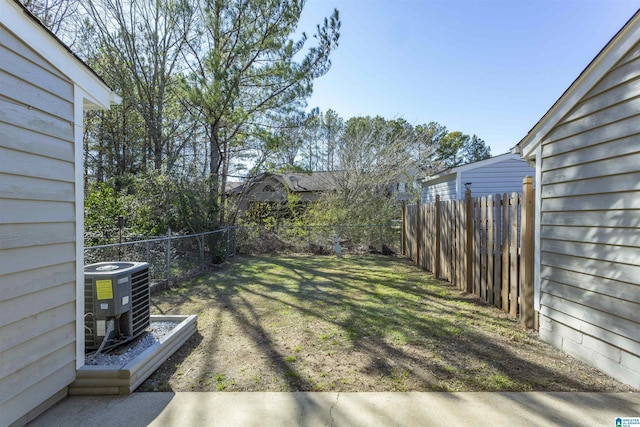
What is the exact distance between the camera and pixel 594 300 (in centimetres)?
287

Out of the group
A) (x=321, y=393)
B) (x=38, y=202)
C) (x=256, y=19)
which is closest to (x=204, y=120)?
(x=256, y=19)

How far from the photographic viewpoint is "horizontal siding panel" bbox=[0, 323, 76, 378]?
201cm

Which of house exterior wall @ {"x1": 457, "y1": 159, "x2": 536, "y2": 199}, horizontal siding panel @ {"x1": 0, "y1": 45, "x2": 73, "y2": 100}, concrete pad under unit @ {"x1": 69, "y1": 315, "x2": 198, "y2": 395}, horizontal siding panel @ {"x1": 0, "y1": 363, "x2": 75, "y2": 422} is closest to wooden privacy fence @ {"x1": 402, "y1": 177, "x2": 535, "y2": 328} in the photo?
concrete pad under unit @ {"x1": 69, "y1": 315, "x2": 198, "y2": 395}

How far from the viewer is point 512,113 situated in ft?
47.9

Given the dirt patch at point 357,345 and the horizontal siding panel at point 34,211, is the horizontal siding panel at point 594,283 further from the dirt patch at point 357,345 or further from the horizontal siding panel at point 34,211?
the horizontal siding panel at point 34,211

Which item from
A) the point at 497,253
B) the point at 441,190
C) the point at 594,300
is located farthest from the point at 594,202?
the point at 441,190

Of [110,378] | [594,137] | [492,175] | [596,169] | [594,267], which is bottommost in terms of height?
[110,378]

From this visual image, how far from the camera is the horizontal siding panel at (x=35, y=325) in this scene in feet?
6.61

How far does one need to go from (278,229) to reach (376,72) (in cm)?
639

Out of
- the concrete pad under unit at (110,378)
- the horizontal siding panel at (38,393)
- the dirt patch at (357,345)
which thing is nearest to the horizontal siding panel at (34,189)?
the horizontal siding panel at (38,393)

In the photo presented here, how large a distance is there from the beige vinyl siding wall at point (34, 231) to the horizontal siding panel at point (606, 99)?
456 centimetres

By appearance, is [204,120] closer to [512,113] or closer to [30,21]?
[30,21]

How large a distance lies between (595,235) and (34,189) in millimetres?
4575

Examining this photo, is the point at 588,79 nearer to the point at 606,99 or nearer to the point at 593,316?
the point at 606,99
